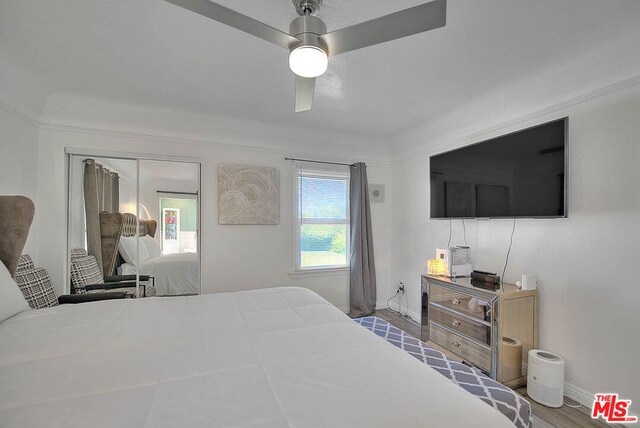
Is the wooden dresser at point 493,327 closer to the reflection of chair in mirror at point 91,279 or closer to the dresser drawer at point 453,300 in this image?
the dresser drawer at point 453,300

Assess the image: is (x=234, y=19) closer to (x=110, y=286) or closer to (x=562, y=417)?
(x=110, y=286)

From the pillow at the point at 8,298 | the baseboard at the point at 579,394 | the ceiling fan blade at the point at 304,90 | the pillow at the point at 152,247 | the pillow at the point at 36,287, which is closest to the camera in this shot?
the pillow at the point at 8,298

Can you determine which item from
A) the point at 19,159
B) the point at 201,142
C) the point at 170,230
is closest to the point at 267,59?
the point at 201,142

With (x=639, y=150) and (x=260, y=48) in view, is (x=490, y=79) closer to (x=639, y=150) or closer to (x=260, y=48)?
(x=639, y=150)

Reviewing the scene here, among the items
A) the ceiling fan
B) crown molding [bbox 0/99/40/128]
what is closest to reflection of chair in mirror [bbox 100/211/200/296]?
crown molding [bbox 0/99/40/128]

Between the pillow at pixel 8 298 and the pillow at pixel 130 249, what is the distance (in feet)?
3.89

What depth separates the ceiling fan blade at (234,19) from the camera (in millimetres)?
1083

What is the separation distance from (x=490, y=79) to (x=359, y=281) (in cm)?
253

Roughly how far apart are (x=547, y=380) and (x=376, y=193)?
8.34ft

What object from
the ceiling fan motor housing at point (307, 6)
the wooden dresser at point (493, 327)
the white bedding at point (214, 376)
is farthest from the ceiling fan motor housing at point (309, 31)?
the wooden dresser at point (493, 327)

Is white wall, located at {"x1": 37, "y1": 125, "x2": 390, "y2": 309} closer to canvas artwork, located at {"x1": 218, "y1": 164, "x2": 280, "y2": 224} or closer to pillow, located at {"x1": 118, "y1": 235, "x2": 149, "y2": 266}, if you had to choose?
canvas artwork, located at {"x1": 218, "y1": 164, "x2": 280, "y2": 224}

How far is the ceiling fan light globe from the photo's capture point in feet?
4.13

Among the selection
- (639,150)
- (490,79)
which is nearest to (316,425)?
(639,150)

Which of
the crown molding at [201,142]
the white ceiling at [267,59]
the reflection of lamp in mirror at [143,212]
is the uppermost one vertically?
the white ceiling at [267,59]
